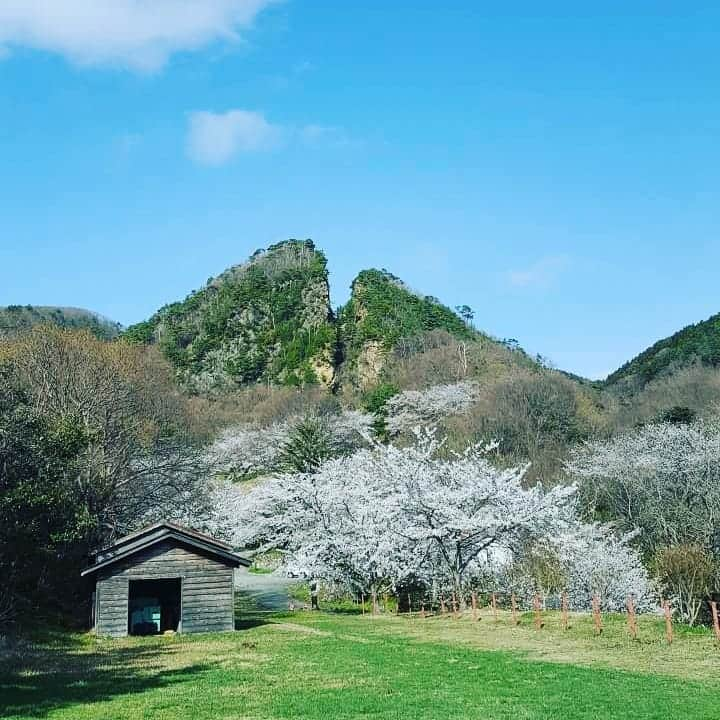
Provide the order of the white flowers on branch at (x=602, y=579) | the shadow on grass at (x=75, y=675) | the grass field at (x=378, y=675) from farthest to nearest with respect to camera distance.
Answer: the white flowers on branch at (x=602, y=579) → the shadow on grass at (x=75, y=675) → the grass field at (x=378, y=675)

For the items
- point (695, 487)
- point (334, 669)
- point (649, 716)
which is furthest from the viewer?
point (695, 487)

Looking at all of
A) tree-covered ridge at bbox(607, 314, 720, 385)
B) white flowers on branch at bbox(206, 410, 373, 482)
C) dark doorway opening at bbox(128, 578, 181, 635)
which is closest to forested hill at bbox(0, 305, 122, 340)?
white flowers on branch at bbox(206, 410, 373, 482)

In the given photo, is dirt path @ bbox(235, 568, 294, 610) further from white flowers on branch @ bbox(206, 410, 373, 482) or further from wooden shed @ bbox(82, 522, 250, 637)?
white flowers on branch @ bbox(206, 410, 373, 482)

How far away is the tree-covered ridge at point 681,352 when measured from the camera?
76250mm

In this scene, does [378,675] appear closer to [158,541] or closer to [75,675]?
[75,675]

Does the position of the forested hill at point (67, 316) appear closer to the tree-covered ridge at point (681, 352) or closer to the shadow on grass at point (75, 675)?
the tree-covered ridge at point (681, 352)

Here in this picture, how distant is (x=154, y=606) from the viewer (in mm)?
28250

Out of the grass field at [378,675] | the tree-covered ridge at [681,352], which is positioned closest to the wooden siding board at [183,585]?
the grass field at [378,675]

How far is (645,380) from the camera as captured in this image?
3324 inches

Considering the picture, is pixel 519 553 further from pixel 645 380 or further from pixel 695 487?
pixel 645 380

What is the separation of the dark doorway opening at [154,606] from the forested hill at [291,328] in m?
70.9

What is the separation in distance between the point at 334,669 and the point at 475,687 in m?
3.70

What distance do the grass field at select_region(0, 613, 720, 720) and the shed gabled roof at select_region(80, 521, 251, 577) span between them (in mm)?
2456

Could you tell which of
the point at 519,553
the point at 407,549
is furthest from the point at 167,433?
the point at 519,553
